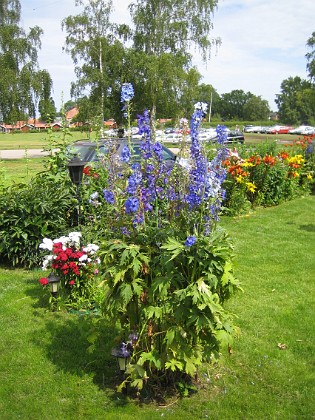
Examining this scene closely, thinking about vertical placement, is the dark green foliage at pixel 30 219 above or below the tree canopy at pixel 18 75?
below

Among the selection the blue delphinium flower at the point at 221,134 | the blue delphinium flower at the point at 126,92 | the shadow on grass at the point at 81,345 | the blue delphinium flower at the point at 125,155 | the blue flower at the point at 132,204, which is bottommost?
the shadow on grass at the point at 81,345

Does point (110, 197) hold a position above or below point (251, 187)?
above

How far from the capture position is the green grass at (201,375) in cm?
318

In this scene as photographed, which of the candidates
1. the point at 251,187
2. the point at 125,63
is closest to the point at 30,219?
the point at 251,187

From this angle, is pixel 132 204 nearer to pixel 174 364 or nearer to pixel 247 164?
pixel 174 364

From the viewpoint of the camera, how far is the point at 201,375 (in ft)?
11.6

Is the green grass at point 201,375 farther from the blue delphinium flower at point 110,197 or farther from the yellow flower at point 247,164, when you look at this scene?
the yellow flower at point 247,164

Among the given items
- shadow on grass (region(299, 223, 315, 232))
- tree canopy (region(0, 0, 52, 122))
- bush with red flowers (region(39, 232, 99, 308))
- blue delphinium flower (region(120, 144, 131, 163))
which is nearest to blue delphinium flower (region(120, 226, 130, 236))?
blue delphinium flower (region(120, 144, 131, 163))

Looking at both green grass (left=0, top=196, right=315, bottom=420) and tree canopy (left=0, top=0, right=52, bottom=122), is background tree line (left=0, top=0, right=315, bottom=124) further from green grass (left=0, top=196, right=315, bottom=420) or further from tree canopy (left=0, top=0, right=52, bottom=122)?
green grass (left=0, top=196, right=315, bottom=420)

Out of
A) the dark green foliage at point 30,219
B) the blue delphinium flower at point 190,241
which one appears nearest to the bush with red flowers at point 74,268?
the dark green foliage at point 30,219

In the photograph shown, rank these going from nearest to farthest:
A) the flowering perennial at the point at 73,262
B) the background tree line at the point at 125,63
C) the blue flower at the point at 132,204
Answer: the blue flower at the point at 132,204 < the flowering perennial at the point at 73,262 < the background tree line at the point at 125,63

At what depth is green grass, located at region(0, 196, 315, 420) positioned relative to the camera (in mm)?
3178

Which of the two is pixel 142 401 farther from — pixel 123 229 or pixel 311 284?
pixel 311 284

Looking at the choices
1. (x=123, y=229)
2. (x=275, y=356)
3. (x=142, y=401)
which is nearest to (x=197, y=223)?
(x=123, y=229)
